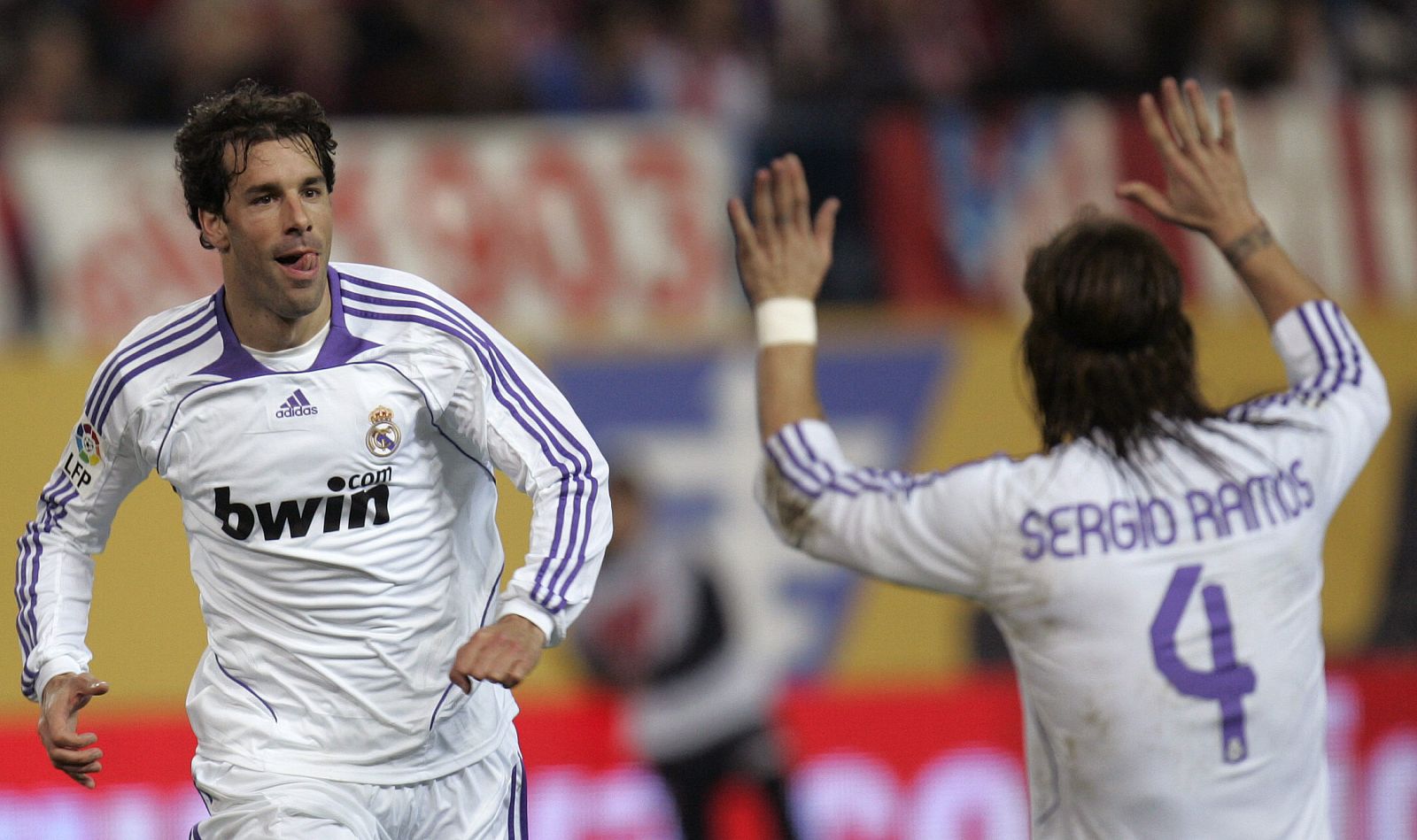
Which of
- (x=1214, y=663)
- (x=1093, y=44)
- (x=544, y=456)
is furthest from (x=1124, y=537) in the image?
(x=1093, y=44)

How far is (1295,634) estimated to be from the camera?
2.83 metres

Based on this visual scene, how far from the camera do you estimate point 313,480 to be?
3518 millimetres

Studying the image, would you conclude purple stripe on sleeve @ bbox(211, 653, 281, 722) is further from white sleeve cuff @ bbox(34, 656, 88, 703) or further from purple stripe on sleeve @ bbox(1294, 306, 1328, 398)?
purple stripe on sleeve @ bbox(1294, 306, 1328, 398)

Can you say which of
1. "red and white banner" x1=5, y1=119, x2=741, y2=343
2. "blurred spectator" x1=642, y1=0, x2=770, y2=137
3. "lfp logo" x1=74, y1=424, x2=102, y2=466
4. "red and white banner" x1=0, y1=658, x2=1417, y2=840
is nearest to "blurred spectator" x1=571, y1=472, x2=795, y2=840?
"red and white banner" x1=0, y1=658, x2=1417, y2=840

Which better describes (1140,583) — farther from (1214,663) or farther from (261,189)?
(261,189)

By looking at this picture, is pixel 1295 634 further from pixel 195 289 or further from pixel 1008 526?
pixel 195 289

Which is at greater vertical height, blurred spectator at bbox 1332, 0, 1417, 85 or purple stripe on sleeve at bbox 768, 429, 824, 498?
blurred spectator at bbox 1332, 0, 1417, 85

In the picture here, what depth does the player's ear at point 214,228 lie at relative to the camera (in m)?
3.51

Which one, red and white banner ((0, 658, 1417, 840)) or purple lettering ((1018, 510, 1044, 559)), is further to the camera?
red and white banner ((0, 658, 1417, 840))

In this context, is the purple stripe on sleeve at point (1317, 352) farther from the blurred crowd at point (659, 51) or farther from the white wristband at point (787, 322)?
the blurred crowd at point (659, 51)

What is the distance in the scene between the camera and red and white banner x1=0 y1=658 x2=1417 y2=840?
22.3 ft

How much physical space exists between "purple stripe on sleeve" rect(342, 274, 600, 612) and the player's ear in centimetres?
26

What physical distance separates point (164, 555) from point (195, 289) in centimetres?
119

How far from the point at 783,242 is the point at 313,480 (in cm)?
117
